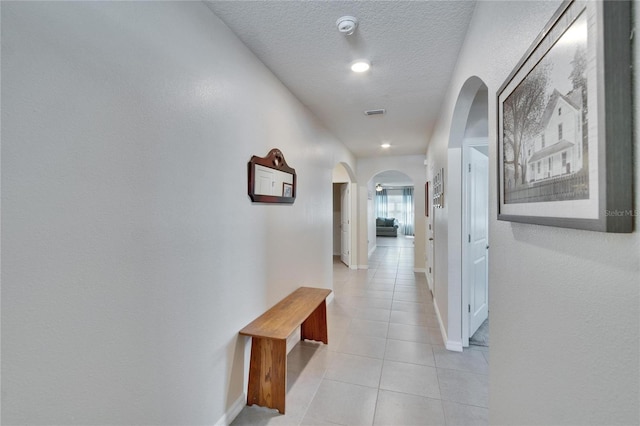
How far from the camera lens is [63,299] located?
0.91 metres

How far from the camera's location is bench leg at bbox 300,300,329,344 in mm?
2795

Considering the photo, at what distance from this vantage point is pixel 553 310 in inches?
29.8

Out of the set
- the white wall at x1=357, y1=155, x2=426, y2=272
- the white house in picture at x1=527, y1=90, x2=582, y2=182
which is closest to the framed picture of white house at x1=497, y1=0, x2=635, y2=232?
the white house in picture at x1=527, y1=90, x2=582, y2=182

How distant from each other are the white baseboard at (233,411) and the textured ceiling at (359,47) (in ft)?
7.82

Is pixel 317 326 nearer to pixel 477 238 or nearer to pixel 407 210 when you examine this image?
pixel 477 238

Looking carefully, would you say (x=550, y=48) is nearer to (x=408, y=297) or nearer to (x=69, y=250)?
(x=69, y=250)

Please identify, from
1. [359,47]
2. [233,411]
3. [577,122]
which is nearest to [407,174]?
[359,47]

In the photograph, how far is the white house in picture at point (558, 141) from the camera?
60 cm

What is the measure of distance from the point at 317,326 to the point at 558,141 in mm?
2598

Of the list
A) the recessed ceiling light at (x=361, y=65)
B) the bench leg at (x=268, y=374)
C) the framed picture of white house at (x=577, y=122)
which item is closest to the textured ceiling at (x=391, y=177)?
the recessed ceiling light at (x=361, y=65)

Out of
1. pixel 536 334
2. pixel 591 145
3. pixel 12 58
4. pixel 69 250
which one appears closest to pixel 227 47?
pixel 12 58

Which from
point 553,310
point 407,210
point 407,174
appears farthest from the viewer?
point 407,210

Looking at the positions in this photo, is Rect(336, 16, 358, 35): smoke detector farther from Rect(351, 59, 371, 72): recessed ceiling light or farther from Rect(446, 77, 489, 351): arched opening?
Rect(446, 77, 489, 351): arched opening

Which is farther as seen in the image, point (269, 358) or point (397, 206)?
point (397, 206)
